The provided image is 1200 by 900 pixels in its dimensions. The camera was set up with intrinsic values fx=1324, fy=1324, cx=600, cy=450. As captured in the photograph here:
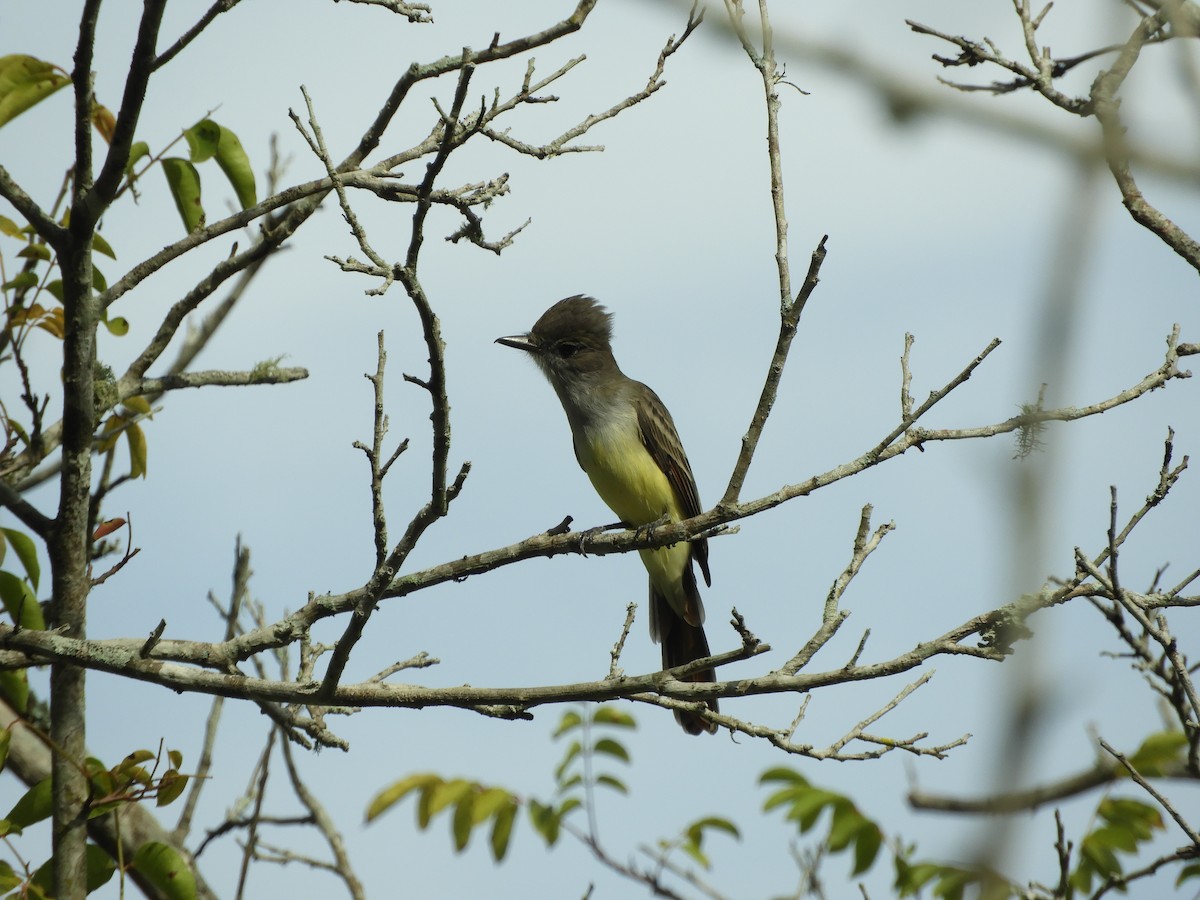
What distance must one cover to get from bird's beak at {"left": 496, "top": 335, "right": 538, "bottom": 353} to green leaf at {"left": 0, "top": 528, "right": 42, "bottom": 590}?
15.2ft

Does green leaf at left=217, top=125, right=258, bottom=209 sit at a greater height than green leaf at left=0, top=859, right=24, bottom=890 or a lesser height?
greater

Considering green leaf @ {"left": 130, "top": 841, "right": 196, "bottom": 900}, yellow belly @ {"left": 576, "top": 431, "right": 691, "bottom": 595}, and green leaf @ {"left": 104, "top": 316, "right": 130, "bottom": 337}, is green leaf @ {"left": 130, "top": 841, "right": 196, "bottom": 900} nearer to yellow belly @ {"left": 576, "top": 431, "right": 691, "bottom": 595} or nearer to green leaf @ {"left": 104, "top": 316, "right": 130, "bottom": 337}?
green leaf @ {"left": 104, "top": 316, "right": 130, "bottom": 337}

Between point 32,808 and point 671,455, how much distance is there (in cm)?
493

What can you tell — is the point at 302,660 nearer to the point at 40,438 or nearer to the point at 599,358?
the point at 40,438

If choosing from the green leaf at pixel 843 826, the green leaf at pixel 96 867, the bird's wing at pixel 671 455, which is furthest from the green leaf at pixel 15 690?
the bird's wing at pixel 671 455

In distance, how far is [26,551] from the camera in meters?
4.64

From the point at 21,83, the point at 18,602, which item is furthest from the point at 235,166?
the point at 18,602

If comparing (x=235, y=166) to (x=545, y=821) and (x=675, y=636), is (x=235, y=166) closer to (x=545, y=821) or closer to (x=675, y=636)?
(x=545, y=821)

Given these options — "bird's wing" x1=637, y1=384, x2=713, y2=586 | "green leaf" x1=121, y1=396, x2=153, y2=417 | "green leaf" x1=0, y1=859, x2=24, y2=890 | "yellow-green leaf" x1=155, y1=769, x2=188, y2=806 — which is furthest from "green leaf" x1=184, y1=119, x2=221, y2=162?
"bird's wing" x1=637, y1=384, x2=713, y2=586

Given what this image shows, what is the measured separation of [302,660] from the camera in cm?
454

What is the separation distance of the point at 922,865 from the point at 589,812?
2146mm

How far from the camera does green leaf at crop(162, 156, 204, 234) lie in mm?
5035

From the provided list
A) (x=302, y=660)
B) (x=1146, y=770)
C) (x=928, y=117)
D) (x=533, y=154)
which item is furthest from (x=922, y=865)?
(x=928, y=117)

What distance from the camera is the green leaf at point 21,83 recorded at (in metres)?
4.53
